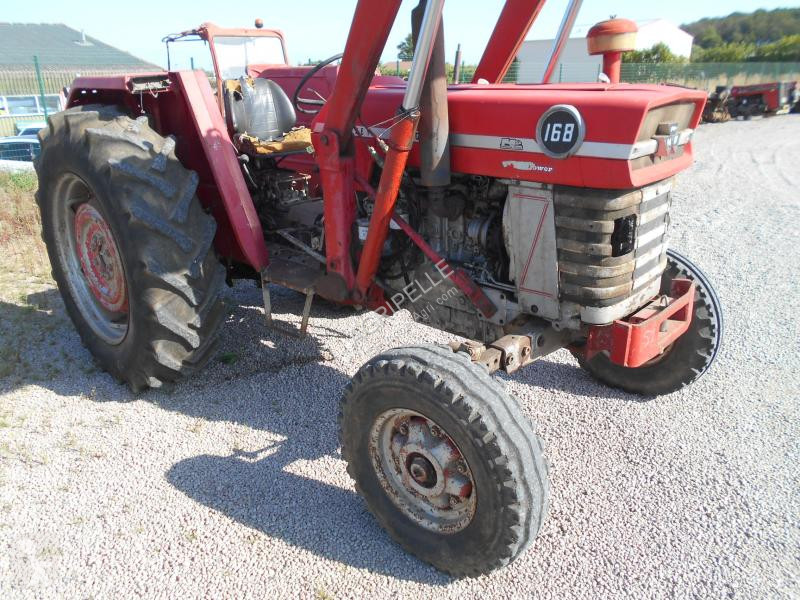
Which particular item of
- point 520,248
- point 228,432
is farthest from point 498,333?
point 228,432

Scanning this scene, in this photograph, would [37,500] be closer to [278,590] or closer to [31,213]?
[278,590]

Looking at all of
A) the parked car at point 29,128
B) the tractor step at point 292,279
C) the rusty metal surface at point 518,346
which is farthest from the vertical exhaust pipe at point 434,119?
the parked car at point 29,128

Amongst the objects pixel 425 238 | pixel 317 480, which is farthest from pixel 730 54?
pixel 317 480

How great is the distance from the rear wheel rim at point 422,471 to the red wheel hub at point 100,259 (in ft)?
6.52

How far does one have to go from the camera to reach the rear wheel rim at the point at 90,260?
363 centimetres

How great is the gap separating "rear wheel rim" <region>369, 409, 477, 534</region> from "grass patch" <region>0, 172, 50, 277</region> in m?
4.28

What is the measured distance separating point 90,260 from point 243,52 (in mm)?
3245

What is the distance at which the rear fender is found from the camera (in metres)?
3.45

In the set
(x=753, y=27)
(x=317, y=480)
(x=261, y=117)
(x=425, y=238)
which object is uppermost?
(x=753, y=27)

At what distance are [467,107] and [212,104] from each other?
1608 mm

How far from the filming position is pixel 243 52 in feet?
20.2

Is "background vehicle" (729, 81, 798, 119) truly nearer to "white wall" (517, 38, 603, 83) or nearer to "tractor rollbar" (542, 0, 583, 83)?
"white wall" (517, 38, 603, 83)

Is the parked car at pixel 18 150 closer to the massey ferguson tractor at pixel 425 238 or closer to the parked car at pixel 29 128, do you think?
the parked car at pixel 29 128

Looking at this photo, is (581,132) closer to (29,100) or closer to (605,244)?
(605,244)
